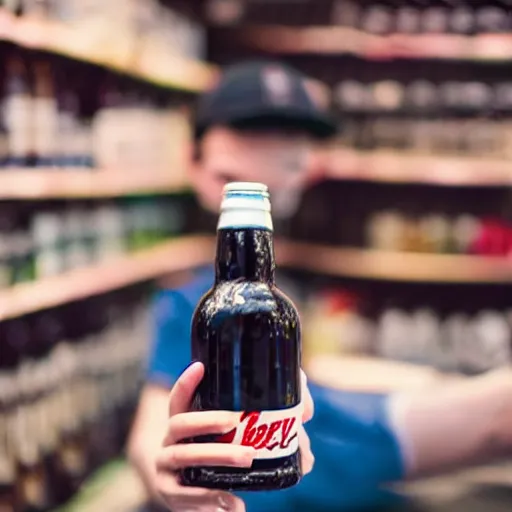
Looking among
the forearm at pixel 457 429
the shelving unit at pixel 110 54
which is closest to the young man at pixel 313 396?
the forearm at pixel 457 429

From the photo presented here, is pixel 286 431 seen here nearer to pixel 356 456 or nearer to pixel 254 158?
pixel 254 158

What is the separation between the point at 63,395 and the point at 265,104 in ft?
5.27

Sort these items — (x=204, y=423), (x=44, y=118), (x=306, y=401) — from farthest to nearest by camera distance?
1. (x=44, y=118)
2. (x=306, y=401)
3. (x=204, y=423)

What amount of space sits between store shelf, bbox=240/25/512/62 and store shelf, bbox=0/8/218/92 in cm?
55

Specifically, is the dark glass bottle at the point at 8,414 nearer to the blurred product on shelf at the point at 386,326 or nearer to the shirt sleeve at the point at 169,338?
the shirt sleeve at the point at 169,338

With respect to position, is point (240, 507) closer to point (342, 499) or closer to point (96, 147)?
point (342, 499)

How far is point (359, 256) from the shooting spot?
4.07 m

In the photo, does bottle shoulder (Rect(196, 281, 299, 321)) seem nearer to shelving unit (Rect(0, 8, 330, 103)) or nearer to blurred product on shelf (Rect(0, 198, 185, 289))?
shelving unit (Rect(0, 8, 330, 103))

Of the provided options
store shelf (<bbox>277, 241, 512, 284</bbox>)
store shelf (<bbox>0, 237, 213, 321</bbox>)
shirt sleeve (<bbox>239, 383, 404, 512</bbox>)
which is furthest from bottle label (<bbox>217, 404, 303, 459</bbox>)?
store shelf (<bbox>277, 241, 512, 284</bbox>)

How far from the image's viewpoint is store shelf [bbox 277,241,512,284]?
3.93 metres

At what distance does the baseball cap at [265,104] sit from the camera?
42.4 inches

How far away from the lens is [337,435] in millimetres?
1254

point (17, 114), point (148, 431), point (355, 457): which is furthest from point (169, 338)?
point (17, 114)

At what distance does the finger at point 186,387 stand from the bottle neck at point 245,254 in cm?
9
